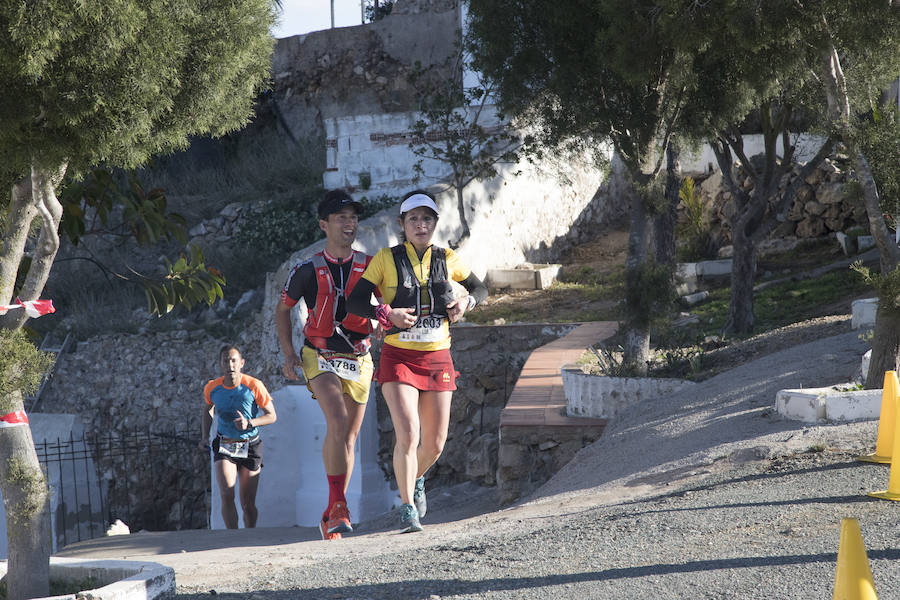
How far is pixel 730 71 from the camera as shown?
7.98 metres

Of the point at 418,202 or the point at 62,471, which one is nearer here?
the point at 418,202

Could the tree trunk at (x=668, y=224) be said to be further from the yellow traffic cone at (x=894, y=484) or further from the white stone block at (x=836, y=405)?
the yellow traffic cone at (x=894, y=484)

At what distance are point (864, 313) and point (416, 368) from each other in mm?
4984

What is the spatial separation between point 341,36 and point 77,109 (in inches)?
708

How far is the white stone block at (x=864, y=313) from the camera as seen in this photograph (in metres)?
8.09

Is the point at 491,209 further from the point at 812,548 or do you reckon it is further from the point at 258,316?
the point at 812,548

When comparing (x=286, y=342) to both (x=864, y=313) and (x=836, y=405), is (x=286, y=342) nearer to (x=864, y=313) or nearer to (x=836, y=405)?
(x=836, y=405)

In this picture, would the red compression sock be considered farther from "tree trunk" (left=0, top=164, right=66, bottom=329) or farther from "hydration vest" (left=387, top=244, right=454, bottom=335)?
"tree trunk" (left=0, top=164, right=66, bottom=329)

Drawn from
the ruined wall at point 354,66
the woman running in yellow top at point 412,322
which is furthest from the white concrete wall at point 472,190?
the woman running in yellow top at point 412,322

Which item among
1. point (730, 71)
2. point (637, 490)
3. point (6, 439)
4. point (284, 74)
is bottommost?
point (637, 490)

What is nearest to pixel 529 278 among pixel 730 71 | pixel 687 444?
pixel 730 71

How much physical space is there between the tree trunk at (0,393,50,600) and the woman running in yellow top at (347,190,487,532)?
2.11m

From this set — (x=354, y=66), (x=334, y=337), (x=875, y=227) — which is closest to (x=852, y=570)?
(x=875, y=227)

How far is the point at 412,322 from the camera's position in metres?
5.11
